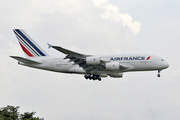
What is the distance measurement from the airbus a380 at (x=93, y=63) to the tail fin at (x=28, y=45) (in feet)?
0.64

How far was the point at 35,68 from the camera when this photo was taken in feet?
179

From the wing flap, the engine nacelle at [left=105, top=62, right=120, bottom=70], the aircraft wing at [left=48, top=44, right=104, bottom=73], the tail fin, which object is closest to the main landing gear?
the aircraft wing at [left=48, top=44, right=104, bottom=73]

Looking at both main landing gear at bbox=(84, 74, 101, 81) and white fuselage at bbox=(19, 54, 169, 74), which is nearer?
white fuselage at bbox=(19, 54, 169, 74)

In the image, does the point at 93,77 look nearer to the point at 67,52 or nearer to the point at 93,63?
the point at 93,63

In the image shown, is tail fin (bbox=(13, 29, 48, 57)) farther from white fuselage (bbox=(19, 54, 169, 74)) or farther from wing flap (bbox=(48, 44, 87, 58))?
wing flap (bbox=(48, 44, 87, 58))

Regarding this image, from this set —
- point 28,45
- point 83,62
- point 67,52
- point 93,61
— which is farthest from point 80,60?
A: point 28,45

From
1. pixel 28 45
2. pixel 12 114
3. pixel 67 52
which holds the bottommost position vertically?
pixel 12 114

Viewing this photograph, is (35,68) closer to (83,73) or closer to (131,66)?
(83,73)

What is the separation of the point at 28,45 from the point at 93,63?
14.6m

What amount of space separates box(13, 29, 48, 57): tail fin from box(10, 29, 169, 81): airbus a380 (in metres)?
0.20

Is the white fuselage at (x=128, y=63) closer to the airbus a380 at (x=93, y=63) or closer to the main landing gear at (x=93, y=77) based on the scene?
the airbus a380 at (x=93, y=63)

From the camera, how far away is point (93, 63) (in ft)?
161

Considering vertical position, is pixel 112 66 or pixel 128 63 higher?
pixel 128 63

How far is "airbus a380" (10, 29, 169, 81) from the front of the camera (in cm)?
4951
